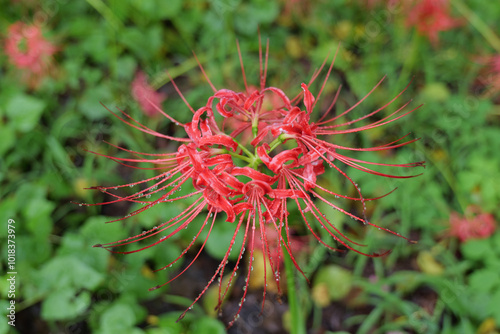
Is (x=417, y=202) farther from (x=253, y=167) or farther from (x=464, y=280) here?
(x=253, y=167)

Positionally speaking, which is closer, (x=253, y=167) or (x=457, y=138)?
(x=253, y=167)

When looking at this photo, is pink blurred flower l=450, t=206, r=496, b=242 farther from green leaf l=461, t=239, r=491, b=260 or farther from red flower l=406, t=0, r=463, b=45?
red flower l=406, t=0, r=463, b=45

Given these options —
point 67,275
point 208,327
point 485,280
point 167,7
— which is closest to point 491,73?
point 485,280

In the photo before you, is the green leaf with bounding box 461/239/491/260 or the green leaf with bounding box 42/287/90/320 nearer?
the green leaf with bounding box 42/287/90/320

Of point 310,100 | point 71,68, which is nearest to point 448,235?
point 310,100

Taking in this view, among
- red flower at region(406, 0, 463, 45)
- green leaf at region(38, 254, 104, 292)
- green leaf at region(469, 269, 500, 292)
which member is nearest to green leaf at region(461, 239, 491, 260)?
green leaf at region(469, 269, 500, 292)

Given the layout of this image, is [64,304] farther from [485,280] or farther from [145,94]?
[485,280]
